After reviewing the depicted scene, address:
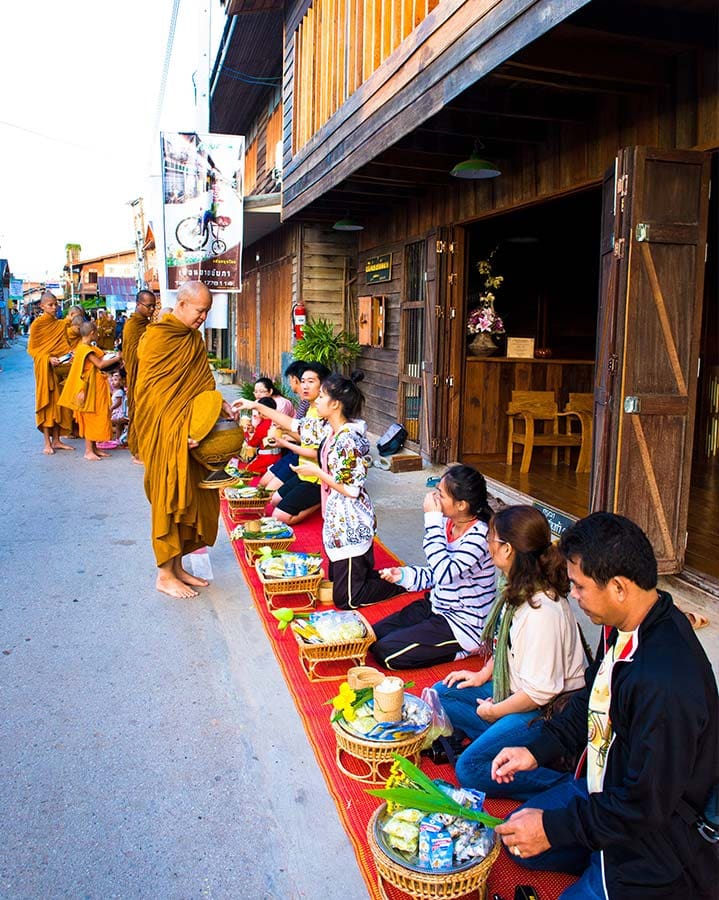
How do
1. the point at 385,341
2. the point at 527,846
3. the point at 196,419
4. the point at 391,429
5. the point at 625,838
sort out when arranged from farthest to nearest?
1. the point at 385,341
2. the point at 391,429
3. the point at 196,419
4. the point at 527,846
5. the point at 625,838

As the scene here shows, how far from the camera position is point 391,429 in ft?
30.5

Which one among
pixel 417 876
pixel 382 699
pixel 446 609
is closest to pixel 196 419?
pixel 446 609

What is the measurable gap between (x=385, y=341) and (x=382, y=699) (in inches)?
307

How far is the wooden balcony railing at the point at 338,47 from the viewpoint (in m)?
6.24

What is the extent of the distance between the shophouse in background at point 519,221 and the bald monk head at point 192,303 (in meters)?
1.98

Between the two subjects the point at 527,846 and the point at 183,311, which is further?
the point at 183,311

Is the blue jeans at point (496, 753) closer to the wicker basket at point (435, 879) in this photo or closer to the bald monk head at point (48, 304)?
the wicker basket at point (435, 879)

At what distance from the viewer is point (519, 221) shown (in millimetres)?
9734

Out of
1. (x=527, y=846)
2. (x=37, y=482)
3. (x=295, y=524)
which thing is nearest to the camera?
(x=527, y=846)

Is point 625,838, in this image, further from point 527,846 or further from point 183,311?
point 183,311

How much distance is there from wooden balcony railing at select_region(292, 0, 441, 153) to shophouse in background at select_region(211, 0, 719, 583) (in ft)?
0.12

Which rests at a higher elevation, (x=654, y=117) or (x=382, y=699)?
(x=654, y=117)

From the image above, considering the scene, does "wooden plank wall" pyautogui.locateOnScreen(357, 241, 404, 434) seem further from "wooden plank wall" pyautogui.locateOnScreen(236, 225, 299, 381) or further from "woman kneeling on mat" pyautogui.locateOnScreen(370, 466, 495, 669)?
"woman kneeling on mat" pyautogui.locateOnScreen(370, 466, 495, 669)

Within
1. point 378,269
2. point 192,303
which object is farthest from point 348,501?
point 378,269
